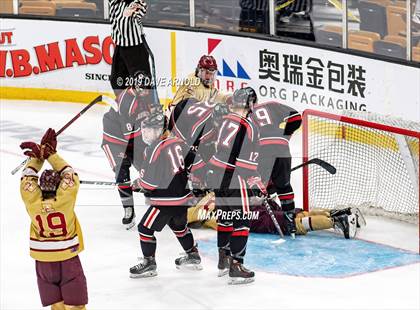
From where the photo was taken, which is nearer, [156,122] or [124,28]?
[156,122]

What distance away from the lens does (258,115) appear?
8336mm

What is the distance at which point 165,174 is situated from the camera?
7.32 meters

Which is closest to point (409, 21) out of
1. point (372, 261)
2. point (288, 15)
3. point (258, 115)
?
point (288, 15)

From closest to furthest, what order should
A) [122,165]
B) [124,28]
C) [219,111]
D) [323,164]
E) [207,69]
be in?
[219,111], [207,69], [323,164], [122,165], [124,28]

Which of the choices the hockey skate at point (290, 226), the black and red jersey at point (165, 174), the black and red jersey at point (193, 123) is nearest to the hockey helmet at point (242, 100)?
the black and red jersey at point (165, 174)

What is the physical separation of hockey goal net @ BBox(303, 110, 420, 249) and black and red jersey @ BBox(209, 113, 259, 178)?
4.29ft

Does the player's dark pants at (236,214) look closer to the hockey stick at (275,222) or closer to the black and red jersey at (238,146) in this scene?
the black and red jersey at (238,146)

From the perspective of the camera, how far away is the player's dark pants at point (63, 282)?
6254 millimetres

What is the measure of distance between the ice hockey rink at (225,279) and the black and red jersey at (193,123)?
73cm

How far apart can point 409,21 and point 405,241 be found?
243 centimetres

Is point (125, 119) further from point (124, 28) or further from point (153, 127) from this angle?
point (124, 28)

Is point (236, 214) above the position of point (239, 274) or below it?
above

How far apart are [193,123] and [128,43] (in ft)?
7.26

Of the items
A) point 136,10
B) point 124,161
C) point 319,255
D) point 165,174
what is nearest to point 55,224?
point 165,174
